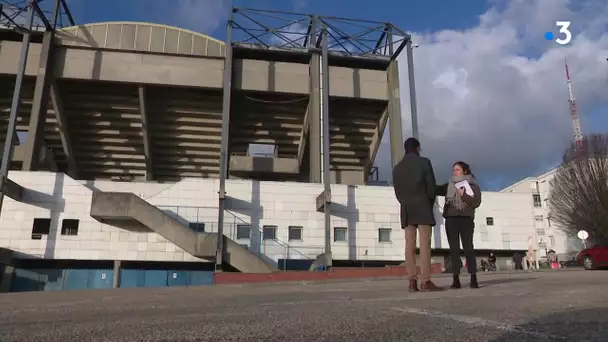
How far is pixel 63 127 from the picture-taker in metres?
25.9

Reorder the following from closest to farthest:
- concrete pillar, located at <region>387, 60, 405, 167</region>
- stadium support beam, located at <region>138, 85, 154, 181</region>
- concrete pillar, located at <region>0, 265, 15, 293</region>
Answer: concrete pillar, located at <region>0, 265, 15, 293</region>, stadium support beam, located at <region>138, 85, 154, 181</region>, concrete pillar, located at <region>387, 60, 405, 167</region>

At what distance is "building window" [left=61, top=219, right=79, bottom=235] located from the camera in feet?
71.7

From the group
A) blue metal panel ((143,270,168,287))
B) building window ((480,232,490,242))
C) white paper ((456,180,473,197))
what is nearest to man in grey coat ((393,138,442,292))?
white paper ((456,180,473,197))

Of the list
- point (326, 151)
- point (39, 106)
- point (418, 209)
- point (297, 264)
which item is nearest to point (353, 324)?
point (418, 209)

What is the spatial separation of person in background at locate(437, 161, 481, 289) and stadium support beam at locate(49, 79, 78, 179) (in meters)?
24.0

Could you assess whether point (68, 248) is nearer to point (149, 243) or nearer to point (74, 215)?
point (74, 215)

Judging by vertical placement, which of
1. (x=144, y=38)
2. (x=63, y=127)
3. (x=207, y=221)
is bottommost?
(x=207, y=221)

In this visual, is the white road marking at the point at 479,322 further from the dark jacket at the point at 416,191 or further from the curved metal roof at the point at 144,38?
the curved metal roof at the point at 144,38

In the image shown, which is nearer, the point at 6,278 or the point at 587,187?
the point at 6,278

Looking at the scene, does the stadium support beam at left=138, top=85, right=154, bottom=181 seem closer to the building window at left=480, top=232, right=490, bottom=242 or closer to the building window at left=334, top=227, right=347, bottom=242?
the building window at left=334, top=227, right=347, bottom=242

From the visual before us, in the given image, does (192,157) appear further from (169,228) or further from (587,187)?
(587,187)

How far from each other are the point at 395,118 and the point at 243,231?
10.9m

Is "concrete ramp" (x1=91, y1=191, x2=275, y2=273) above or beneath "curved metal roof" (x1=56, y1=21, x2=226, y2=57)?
beneath

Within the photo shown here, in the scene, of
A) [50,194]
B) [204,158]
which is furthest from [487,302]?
[204,158]
